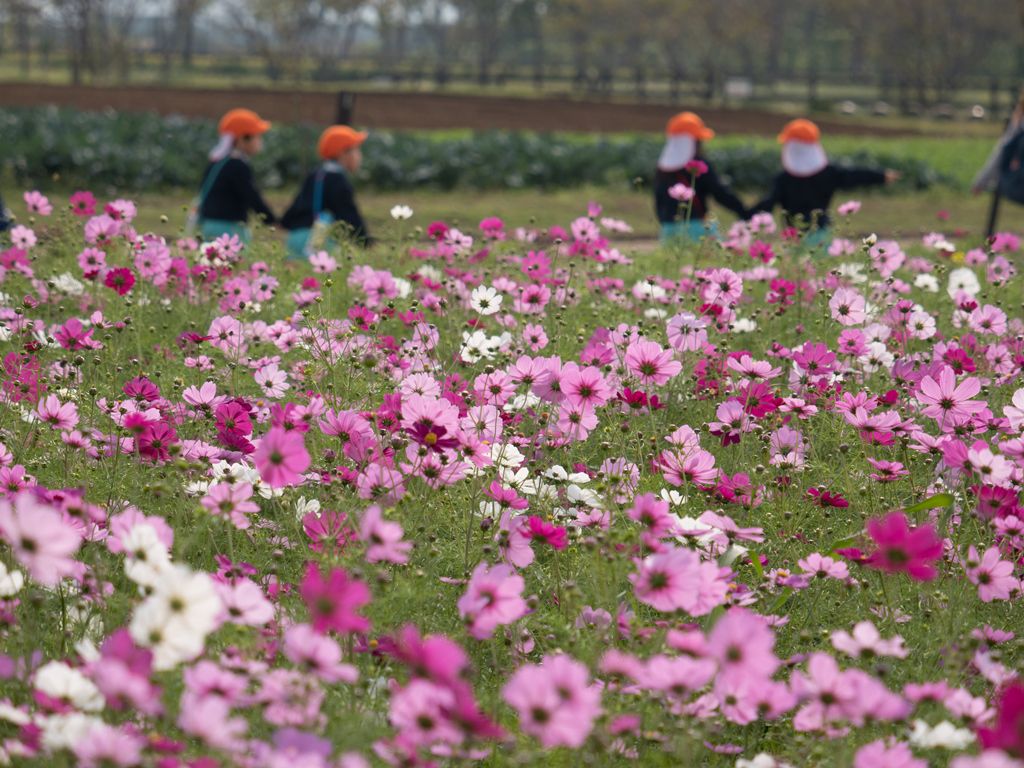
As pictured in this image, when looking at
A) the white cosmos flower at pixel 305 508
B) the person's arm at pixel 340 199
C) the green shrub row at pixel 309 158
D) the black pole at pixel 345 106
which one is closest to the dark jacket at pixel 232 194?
the person's arm at pixel 340 199

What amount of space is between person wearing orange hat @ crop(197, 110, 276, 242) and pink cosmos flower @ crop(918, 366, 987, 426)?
16.8 feet

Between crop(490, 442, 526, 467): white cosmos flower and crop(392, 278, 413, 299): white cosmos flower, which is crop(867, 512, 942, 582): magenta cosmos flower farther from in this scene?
crop(392, 278, 413, 299): white cosmos flower

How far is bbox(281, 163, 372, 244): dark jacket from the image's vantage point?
7402mm

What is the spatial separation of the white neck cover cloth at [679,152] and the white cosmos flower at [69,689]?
22.2ft

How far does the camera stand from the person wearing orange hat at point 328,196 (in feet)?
24.3

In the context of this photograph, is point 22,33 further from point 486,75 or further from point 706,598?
point 706,598

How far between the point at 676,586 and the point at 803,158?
22.3ft

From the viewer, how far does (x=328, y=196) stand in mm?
7395

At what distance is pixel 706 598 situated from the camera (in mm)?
1935

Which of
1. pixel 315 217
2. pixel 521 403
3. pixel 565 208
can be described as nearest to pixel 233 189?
pixel 315 217

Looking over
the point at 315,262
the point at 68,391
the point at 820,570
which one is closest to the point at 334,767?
the point at 820,570

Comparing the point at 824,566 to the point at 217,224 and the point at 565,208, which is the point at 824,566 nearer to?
the point at 217,224

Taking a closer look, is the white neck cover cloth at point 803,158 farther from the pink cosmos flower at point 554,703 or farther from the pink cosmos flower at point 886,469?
the pink cosmos flower at point 554,703

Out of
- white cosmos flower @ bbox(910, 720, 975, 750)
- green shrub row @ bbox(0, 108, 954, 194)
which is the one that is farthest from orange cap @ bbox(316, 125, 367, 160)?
green shrub row @ bbox(0, 108, 954, 194)
